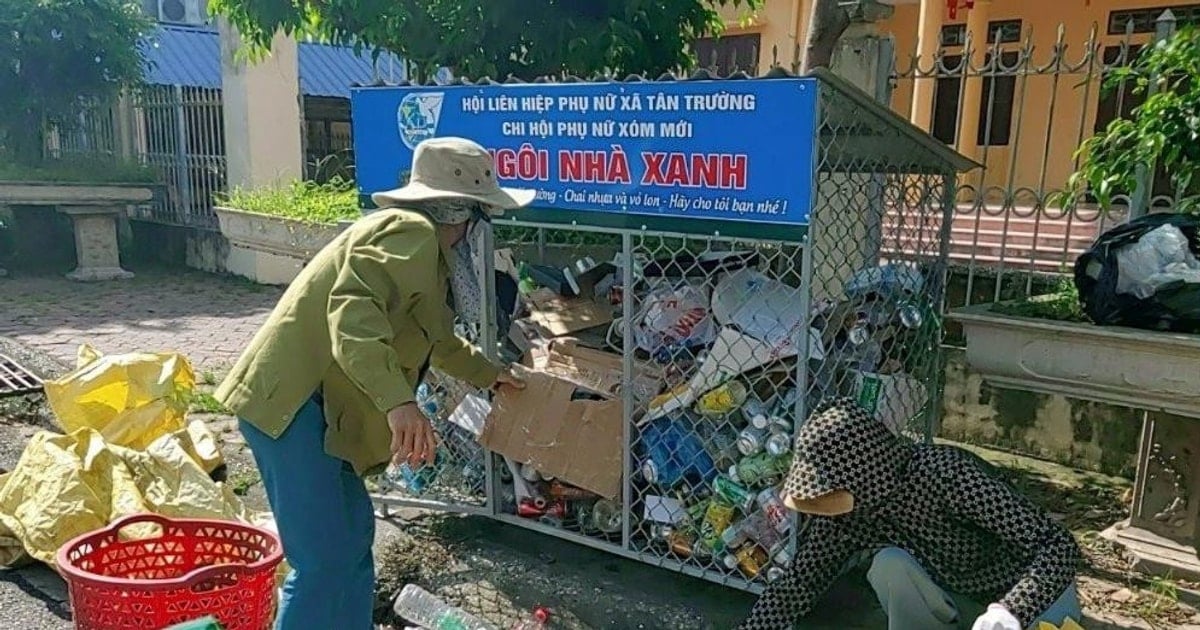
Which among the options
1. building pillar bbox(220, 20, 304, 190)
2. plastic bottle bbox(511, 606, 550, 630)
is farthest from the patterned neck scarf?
building pillar bbox(220, 20, 304, 190)

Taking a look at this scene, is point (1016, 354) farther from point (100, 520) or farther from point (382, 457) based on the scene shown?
point (100, 520)

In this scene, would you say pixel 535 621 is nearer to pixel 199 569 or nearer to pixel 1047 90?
pixel 199 569

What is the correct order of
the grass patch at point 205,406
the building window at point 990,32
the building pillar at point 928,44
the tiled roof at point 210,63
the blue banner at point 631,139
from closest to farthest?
the blue banner at point 631,139, the grass patch at point 205,406, the building pillar at point 928,44, the building window at point 990,32, the tiled roof at point 210,63

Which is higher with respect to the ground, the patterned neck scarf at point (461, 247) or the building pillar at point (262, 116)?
the building pillar at point (262, 116)

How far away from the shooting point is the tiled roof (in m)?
12.0

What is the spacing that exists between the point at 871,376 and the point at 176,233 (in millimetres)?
9976

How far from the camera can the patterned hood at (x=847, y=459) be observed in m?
2.19

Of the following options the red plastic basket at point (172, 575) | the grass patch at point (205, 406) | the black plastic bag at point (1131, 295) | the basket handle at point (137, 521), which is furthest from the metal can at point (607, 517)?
the grass patch at point (205, 406)

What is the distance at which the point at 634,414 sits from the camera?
304 cm

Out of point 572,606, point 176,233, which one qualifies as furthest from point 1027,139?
point 176,233

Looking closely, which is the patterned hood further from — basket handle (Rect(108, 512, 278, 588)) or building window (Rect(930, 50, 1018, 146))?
building window (Rect(930, 50, 1018, 146))

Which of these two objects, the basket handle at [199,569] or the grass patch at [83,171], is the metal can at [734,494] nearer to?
the basket handle at [199,569]

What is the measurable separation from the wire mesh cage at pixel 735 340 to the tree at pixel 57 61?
874cm

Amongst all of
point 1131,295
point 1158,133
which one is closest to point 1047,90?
point 1158,133
